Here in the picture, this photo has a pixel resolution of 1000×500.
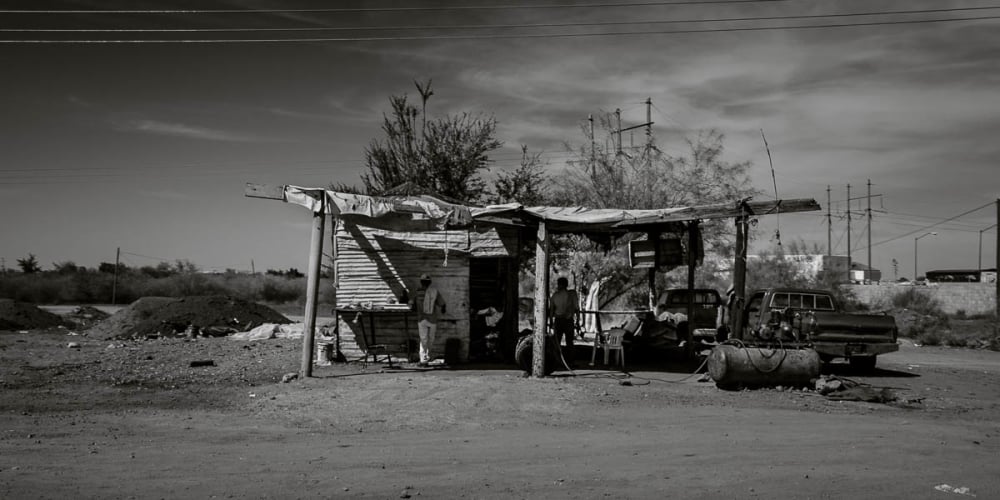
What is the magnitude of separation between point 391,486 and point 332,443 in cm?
218

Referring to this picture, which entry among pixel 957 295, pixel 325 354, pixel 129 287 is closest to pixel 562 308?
pixel 325 354

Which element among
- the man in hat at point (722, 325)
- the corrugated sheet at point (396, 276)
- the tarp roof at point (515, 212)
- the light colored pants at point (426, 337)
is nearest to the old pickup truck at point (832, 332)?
the man in hat at point (722, 325)

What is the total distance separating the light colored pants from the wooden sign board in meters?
4.62

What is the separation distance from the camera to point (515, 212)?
45.2ft

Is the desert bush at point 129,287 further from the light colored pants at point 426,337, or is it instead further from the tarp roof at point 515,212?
the tarp roof at point 515,212

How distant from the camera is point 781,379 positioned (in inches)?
508

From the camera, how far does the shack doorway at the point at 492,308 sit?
1697cm

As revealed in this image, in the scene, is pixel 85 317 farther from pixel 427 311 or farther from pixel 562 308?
pixel 562 308

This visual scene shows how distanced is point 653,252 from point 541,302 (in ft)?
11.6

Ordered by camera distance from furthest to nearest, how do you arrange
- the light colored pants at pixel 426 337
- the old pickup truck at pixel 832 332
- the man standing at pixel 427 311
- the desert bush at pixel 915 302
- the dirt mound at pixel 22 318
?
the desert bush at pixel 915 302 → the dirt mound at pixel 22 318 → the light colored pants at pixel 426 337 → the man standing at pixel 427 311 → the old pickup truck at pixel 832 332

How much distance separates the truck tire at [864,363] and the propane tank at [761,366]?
419cm

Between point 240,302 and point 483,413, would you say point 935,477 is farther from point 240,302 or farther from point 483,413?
point 240,302

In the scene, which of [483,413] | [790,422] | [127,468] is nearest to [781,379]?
[790,422]

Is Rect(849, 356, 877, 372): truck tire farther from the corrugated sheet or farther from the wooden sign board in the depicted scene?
the corrugated sheet
